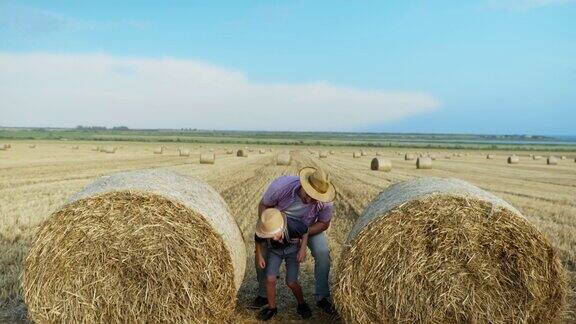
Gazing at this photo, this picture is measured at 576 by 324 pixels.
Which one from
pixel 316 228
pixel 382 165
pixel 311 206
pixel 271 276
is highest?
pixel 311 206

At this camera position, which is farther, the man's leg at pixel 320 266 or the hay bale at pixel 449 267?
the man's leg at pixel 320 266

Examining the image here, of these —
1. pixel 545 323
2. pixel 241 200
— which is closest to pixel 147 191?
pixel 545 323

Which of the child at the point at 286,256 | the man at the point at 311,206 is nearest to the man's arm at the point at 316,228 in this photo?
the man at the point at 311,206

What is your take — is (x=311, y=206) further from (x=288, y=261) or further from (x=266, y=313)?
(x=266, y=313)

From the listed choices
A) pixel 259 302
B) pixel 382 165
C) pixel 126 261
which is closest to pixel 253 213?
pixel 259 302

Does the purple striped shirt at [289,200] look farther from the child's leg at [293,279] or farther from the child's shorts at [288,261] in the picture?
the child's leg at [293,279]

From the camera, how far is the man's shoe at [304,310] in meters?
6.56

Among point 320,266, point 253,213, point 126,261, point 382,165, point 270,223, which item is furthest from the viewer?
point 382,165

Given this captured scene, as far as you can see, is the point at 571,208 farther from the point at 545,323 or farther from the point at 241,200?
the point at 545,323

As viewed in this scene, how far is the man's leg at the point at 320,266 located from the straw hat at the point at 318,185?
70 centimetres

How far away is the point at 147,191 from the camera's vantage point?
5738 millimetres

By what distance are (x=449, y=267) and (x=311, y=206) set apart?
170cm

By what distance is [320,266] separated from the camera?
6840 millimetres

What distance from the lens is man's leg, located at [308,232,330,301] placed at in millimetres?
6816
